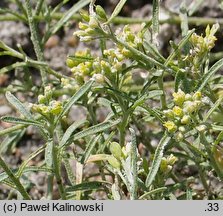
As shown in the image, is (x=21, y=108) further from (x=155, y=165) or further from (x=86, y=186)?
(x=155, y=165)

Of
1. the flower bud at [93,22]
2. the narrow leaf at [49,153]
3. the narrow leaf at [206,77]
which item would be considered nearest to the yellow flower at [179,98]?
the narrow leaf at [206,77]

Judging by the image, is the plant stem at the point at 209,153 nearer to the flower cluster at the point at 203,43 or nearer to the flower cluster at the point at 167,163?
the flower cluster at the point at 167,163

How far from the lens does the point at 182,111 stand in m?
1.91

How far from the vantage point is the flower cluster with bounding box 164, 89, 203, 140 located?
1879 mm

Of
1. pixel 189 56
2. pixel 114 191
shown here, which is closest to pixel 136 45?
pixel 189 56

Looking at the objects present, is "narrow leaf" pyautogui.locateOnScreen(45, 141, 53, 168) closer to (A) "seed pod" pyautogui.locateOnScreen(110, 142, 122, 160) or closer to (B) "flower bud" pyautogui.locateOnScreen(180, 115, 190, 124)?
(A) "seed pod" pyautogui.locateOnScreen(110, 142, 122, 160)

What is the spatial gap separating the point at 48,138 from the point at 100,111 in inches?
50.2

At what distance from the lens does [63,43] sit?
367 cm

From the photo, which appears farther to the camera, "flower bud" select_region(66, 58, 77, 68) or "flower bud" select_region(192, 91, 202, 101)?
"flower bud" select_region(66, 58, 77, 68)

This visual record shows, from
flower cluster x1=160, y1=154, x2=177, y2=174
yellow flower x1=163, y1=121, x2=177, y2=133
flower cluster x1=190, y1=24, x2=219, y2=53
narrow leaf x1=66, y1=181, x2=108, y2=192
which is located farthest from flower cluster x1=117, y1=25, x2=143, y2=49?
narrow leaf x1=66, y1=181, x2=108, y2=192

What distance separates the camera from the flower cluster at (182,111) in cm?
188

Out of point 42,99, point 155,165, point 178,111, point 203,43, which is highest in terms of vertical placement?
point 203,43

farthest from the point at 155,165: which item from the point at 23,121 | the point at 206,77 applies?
the point at 23,121

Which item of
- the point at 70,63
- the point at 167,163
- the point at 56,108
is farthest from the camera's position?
the point at 70,63
